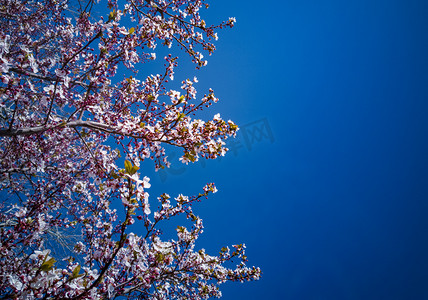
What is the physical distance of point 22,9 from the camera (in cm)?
576

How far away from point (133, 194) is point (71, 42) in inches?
233

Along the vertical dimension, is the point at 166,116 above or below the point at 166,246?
above

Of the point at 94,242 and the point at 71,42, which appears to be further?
the point at 71,42

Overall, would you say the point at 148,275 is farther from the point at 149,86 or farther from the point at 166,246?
the point at 149,86

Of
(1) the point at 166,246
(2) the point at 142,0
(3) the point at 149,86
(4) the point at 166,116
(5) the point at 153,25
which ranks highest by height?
(2) the point at 142,0

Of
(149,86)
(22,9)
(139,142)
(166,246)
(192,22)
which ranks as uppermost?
(22,9)

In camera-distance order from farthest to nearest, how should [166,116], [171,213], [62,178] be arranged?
1. [62,178]
2. [171,213]
3. [166,116]

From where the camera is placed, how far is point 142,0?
4969 mm

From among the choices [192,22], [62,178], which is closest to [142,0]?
[192,22]

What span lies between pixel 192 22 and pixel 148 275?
15.7 ft

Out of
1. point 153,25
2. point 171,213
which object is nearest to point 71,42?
point 153,25

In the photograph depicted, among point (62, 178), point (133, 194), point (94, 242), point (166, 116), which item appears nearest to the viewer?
point (133, 194)

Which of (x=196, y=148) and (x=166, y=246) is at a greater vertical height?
(x=196, y=148)

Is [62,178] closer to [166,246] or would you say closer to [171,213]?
[171,213]
